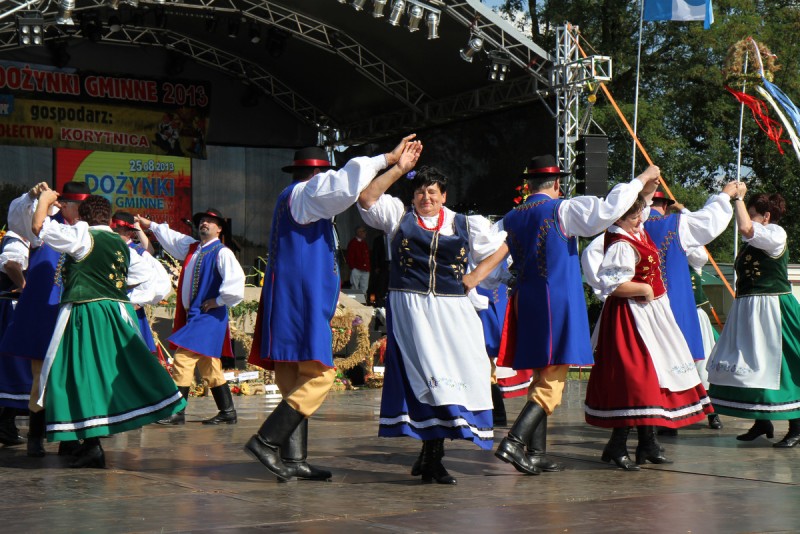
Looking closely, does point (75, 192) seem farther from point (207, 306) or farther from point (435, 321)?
point (435, 321)

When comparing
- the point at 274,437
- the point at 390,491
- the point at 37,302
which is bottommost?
the point at 390,491

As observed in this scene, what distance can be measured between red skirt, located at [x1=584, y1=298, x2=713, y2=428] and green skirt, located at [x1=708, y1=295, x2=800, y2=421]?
3.40 feet

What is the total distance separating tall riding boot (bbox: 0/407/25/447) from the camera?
6.72 meters

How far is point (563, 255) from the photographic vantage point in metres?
5.70

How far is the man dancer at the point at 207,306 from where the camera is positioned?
25.9ft

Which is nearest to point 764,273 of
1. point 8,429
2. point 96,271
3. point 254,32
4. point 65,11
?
point 96,271

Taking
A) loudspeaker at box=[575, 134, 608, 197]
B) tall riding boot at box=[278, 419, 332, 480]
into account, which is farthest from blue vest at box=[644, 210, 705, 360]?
loudspeaker at box=[575, 134, 608, 197]

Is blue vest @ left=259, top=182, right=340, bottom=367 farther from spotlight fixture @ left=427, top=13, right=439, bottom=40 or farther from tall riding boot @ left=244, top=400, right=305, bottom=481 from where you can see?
spotlight fixture @ left=427, top=13, right=439, bottom=40

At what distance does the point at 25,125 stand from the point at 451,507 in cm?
1623

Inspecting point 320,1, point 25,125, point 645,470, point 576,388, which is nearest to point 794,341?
point 645,470

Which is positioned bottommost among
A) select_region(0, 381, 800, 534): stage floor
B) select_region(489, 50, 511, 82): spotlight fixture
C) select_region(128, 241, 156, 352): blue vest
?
select_region(0, 381, 800, 534): stage floor

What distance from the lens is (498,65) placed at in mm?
15195

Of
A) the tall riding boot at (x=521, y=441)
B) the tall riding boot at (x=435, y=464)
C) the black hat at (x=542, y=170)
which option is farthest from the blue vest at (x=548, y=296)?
the tall riding boot at (x=435, y=464)

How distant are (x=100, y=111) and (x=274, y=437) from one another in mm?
15727
